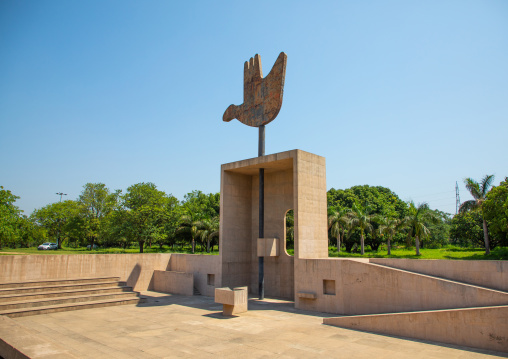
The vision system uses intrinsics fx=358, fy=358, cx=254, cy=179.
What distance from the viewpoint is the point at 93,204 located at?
5022 cm

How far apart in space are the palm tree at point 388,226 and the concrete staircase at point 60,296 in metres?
27.4

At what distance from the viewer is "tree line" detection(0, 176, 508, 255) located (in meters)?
30.0

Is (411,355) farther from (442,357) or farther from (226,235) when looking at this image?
(226,235)

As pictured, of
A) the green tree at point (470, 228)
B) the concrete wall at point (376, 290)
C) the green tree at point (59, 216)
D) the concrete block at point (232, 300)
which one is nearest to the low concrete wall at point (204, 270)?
the concrete block at point (232, 300)

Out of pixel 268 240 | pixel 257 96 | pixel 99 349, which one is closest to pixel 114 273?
pixel 268 240

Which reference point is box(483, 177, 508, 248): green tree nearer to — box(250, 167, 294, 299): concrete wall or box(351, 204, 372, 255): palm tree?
box(351, 204, 372, 255): palm tree

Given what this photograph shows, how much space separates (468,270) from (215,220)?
102 feet

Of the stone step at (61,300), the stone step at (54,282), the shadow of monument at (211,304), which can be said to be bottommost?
the shadow of monument at (211,304)

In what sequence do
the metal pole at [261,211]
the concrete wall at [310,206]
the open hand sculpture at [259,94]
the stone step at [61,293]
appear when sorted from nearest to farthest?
the stone step at [61,293], the concrete wall at [310,206], the open hand sculpture at [259,94], the metal pole at [261,211]

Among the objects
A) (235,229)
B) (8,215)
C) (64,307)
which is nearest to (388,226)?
(235,229)

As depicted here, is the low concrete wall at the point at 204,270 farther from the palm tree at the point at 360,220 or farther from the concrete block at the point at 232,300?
the palm tree at the point at 360,220

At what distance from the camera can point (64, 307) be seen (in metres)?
14.0

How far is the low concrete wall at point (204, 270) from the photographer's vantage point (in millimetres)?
18056

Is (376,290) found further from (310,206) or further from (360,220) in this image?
(360,220)
